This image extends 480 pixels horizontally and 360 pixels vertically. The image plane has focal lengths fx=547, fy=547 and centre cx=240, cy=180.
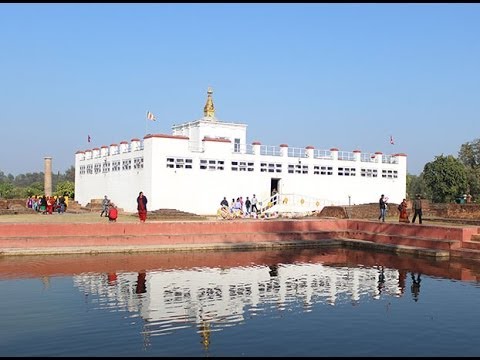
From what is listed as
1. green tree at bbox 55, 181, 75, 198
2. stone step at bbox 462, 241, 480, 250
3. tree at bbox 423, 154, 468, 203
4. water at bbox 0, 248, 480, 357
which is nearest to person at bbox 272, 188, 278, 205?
stone step at bbox 462, 241, 480, 250

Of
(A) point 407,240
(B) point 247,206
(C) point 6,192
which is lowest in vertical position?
(A) point 407,240

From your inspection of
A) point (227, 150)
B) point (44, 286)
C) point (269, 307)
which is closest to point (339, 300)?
point (269, 307)

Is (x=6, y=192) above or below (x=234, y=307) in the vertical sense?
above

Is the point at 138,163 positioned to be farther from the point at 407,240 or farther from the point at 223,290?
the point at 223,290

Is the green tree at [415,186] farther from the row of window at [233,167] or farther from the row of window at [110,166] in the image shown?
the row of window at [110,166]

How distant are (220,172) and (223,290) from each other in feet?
73.1

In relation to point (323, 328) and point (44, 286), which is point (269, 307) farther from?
point (44, 286)

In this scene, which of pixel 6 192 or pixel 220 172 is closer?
pixel 220 172

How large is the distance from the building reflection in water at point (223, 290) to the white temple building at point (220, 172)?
54.8 ft

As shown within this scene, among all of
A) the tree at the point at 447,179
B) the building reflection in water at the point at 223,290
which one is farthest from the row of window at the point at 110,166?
the tree at the point at 447,179

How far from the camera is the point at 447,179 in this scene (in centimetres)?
5281

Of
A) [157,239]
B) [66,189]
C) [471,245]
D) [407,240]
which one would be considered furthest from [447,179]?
[157,239]

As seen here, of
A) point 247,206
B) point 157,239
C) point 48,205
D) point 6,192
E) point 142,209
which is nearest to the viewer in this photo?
point 157,239

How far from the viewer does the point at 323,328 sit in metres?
10.4
